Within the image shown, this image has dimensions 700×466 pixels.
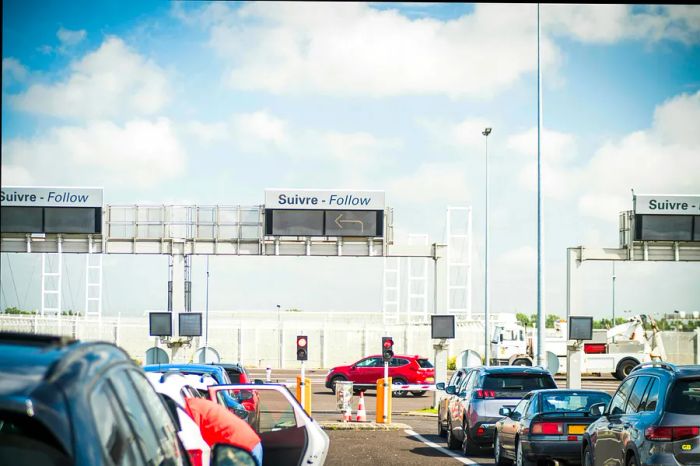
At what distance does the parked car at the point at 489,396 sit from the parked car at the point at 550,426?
2.39 meters

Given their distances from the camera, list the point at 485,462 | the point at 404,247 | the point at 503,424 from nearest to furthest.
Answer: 1. the point at 503,424
2. the point at 485,462
3. the point at 404,247

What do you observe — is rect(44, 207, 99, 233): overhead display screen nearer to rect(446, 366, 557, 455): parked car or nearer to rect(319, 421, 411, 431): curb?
rect(319, 421, 411, 431): curb

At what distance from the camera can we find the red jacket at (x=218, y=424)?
8.88m

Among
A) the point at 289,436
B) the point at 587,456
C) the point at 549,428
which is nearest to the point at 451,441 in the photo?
the point at 549,428

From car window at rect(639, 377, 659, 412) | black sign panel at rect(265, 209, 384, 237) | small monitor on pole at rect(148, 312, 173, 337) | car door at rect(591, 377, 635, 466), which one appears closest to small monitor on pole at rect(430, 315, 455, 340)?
black sign panel at rect(265, 209, 384, 237)

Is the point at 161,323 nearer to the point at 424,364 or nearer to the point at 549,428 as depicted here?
the point at 424,364

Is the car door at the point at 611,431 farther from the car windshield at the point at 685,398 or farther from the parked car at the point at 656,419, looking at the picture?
the car windshield at the point at 685,398

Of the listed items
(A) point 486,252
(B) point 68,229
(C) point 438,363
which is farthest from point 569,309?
(B) point 68,229

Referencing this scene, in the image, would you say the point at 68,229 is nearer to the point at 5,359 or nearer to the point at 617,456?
the point at 617,456

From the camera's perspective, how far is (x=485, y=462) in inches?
803

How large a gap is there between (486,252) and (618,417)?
114 ft

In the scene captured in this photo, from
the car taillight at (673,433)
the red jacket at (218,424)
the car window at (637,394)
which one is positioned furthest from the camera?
the car window at (637,394)

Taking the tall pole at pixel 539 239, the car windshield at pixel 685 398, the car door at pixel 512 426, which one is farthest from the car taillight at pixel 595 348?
the car windshield at pixel 685 398

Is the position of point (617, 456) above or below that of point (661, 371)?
below
